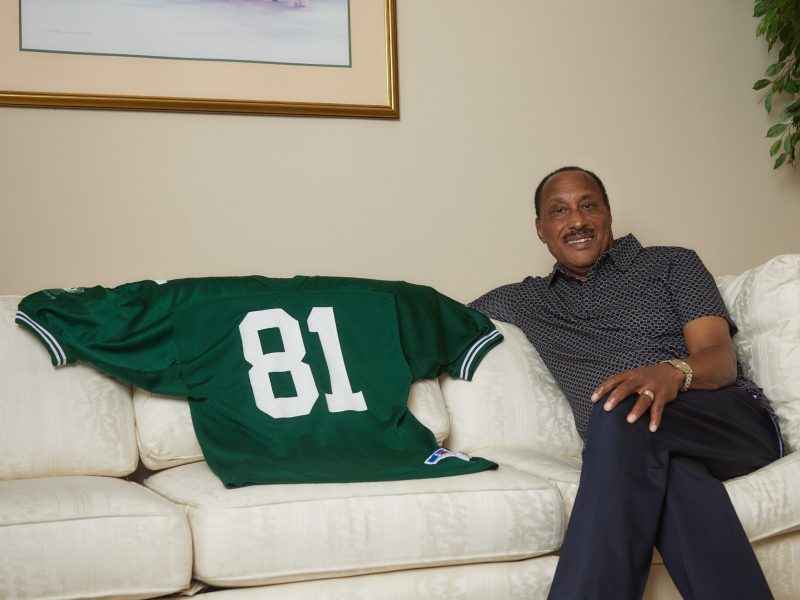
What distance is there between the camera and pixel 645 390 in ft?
5.65

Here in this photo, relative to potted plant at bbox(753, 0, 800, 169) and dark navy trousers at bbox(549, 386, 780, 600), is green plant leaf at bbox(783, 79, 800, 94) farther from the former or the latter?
dark navy trousers at bbox(549, 386, 780, 600)

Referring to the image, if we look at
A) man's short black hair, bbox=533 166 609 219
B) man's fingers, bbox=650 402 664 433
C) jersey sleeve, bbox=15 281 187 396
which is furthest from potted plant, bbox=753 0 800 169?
jersey sleeve, bbox=15 281 187 396

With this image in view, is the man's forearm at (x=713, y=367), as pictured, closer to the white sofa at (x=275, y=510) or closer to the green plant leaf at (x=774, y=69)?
the white sofa at (x=275, y=510)

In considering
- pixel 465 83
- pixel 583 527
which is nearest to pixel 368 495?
pixel 583 527

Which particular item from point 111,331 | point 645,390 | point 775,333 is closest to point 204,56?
point 111,331

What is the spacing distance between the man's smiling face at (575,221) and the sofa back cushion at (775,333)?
382 millimetres

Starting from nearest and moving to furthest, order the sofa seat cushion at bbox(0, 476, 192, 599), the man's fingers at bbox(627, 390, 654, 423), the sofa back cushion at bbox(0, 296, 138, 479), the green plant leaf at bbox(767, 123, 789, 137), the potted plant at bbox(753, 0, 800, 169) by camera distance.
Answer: the sofa seat cushion at bbox(0, 476, 192, 599)
the man's fingers at bbox(627, 390, 654, 423)
the sofa back cushion at bbox(0, 296, 138, 479)
the potted plant at bbox(753, 0, 800, 169)
the green plant leaf at bbox(767, 123, 789, 137)

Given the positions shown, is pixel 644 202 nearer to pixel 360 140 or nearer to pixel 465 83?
pixel 465 83

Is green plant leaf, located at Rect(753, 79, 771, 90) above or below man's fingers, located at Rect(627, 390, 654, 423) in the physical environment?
above

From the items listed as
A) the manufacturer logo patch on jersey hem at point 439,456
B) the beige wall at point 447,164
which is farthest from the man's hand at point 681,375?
the beige wall at point 447,164

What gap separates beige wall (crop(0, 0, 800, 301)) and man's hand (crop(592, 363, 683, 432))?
0.98m

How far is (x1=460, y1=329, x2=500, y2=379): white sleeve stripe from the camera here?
224 centimetres

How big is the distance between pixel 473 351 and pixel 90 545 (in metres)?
1.10

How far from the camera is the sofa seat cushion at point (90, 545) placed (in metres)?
1.44
